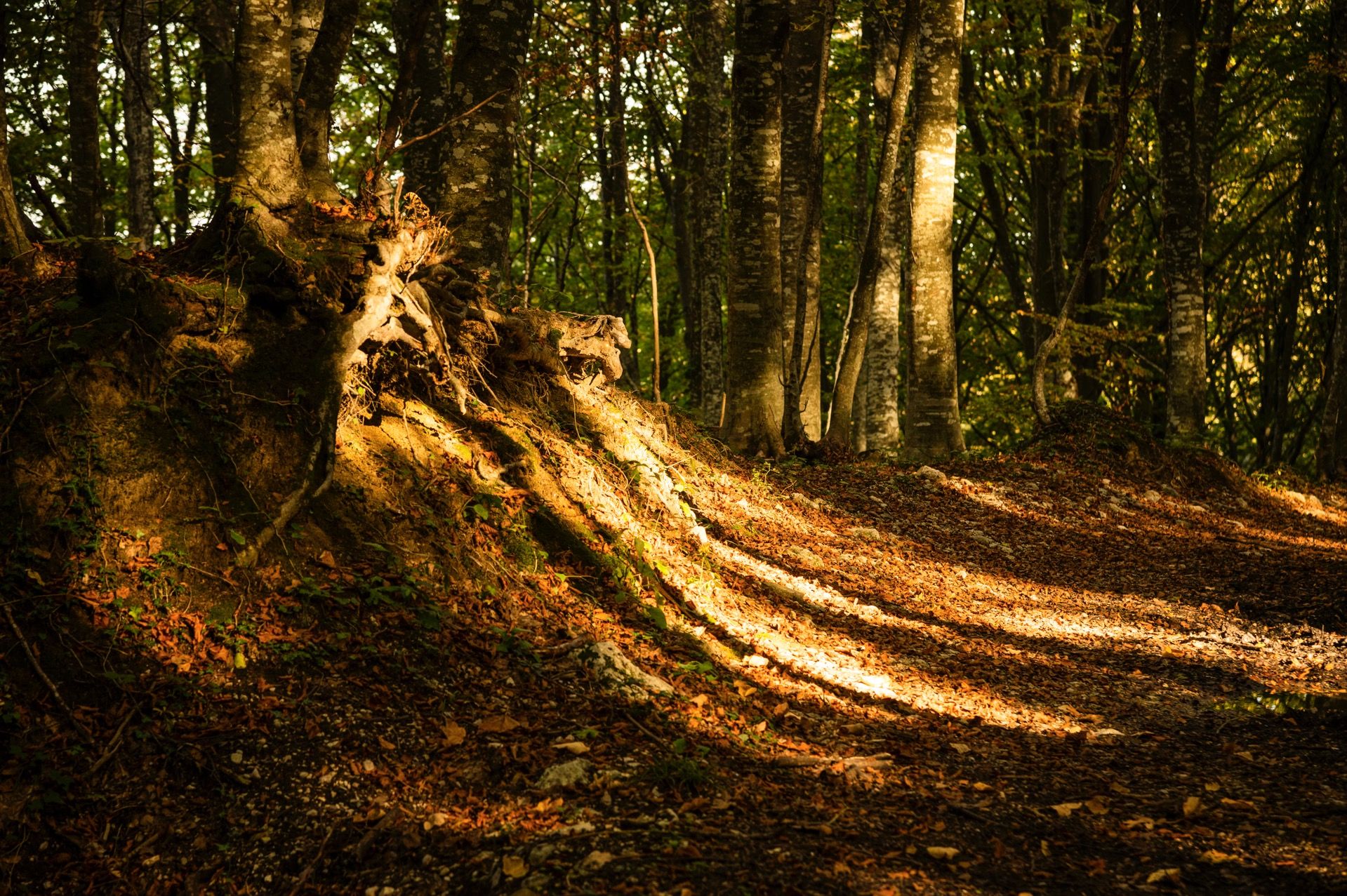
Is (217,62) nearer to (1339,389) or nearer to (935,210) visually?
(935,210)

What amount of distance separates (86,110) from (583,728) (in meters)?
10.6

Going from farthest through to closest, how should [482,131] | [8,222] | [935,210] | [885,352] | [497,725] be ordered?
[885,352], [935,210], [482,131], [8,222], [497,725]

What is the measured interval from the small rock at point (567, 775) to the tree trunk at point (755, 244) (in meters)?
8.01

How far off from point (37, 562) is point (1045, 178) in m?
21.0

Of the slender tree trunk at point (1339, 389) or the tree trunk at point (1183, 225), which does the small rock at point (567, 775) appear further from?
the slender tree trunk at point (1339, 389)

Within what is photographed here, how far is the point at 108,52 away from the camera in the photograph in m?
13.1

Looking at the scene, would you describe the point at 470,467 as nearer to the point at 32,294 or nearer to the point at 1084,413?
the point at 32,294

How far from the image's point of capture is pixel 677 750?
14.2 feet

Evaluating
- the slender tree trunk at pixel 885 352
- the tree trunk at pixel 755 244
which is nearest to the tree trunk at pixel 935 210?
the slender tree trunk at pixel 885 352

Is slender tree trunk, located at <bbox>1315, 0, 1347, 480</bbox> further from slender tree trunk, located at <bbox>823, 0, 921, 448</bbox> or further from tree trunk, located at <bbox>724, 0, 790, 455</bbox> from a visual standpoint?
tree trunk, located at <bbox>724, 0, 790, 455</bbox>

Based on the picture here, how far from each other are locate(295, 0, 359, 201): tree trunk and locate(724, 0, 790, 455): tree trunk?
19.7 feet

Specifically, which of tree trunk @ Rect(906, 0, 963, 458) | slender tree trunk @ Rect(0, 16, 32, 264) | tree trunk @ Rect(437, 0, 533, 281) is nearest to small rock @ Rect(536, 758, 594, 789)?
slender tree trunk @ Rect(0, 16, 32, 264)

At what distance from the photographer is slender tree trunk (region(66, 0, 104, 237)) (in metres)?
9.80

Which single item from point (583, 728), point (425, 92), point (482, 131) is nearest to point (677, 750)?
point (583, 728)
